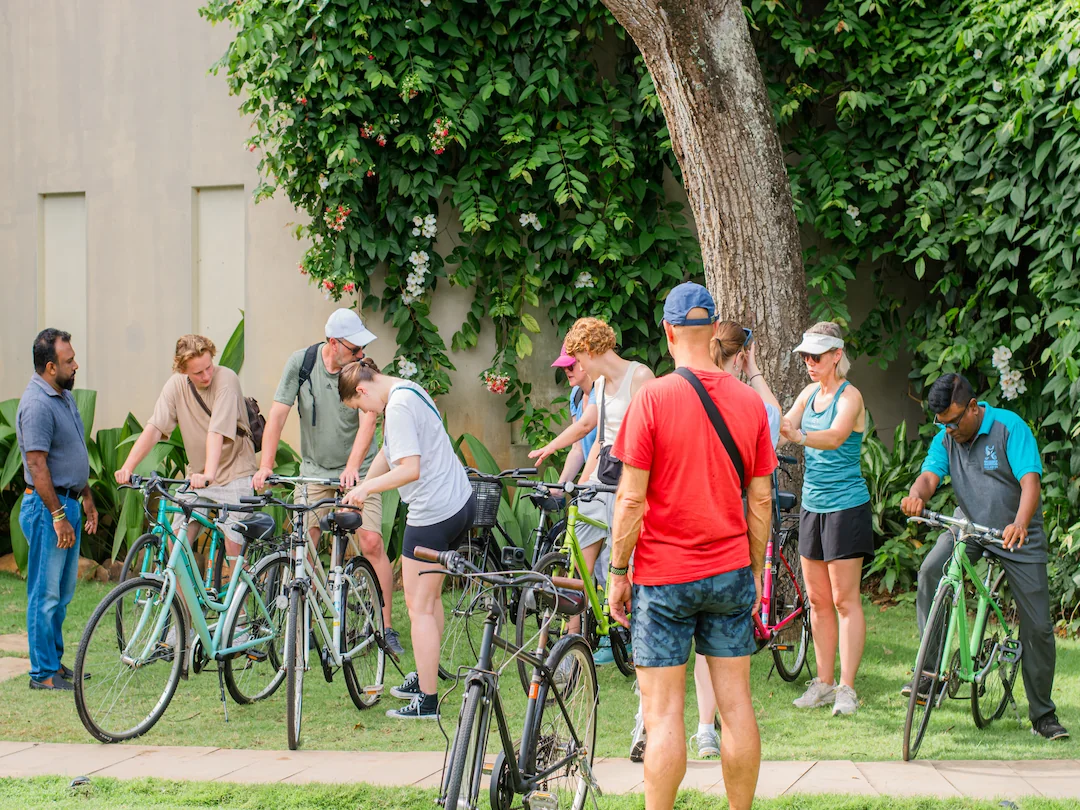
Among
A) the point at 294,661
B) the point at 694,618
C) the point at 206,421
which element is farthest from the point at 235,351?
the point at 694,618

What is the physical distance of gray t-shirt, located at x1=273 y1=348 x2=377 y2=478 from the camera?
23.1 feet

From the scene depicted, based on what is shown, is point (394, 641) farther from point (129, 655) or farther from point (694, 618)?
point (694, 618)

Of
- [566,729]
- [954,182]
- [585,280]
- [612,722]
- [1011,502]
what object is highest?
[954,182]

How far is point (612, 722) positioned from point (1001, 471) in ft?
7.28

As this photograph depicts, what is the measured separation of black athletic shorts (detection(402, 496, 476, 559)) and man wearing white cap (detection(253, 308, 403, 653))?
1.32m

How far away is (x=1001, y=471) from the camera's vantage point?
5309 mm

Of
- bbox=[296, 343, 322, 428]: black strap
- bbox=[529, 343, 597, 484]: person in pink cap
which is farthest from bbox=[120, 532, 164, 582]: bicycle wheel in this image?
bbox=[529, 343, 597, 484]: person in pink cap

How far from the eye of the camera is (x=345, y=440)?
7125 mm

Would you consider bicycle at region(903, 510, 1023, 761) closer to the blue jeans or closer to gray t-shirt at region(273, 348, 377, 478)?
gray t-shirt at region(273, 348, 377, 478)

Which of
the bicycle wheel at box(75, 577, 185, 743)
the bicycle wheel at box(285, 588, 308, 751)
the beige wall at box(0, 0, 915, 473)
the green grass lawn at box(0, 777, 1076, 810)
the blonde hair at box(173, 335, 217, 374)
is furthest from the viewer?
the beige wall at box(0, 0, 915, 473)

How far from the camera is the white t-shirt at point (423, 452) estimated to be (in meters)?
5.32

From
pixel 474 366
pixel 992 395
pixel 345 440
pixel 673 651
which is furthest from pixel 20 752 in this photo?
pixel 992 395

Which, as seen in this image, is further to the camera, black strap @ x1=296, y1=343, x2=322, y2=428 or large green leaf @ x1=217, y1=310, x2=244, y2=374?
large green leaf @ x1=217, y1=310, x2=244, y2=374

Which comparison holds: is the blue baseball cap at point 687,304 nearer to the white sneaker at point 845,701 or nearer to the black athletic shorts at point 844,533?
the black athletic shorts at point 844,533
